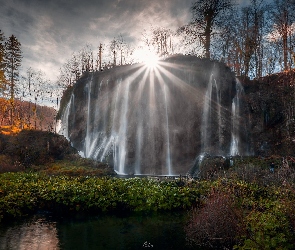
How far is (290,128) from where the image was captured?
27531mm

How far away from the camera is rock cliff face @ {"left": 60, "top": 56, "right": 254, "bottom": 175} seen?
32.2 m

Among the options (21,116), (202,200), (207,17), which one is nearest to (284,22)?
(207,17)

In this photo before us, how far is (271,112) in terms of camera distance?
31172 mm

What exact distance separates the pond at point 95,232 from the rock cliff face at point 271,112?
68.6ft

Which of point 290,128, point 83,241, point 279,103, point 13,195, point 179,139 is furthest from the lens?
point 179,139

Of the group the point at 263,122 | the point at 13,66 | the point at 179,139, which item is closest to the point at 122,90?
the point at 179,139

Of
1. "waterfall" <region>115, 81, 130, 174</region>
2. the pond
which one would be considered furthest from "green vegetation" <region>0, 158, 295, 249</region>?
"waterfall" <region>115, 81, 130, 174</region>

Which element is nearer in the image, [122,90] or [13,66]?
[122,90]

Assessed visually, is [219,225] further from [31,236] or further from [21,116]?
[21,116]

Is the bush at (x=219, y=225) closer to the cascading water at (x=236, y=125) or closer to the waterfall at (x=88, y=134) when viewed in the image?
the cascading water at (x=236, y=125)

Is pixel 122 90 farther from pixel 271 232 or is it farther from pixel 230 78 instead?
pixel 271 232

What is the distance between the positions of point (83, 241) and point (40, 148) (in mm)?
24336

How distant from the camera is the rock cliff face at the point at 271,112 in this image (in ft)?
94.4

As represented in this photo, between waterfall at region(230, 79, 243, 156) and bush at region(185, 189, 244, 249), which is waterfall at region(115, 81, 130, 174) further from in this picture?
bush at region(185, 189, 244, 249)
